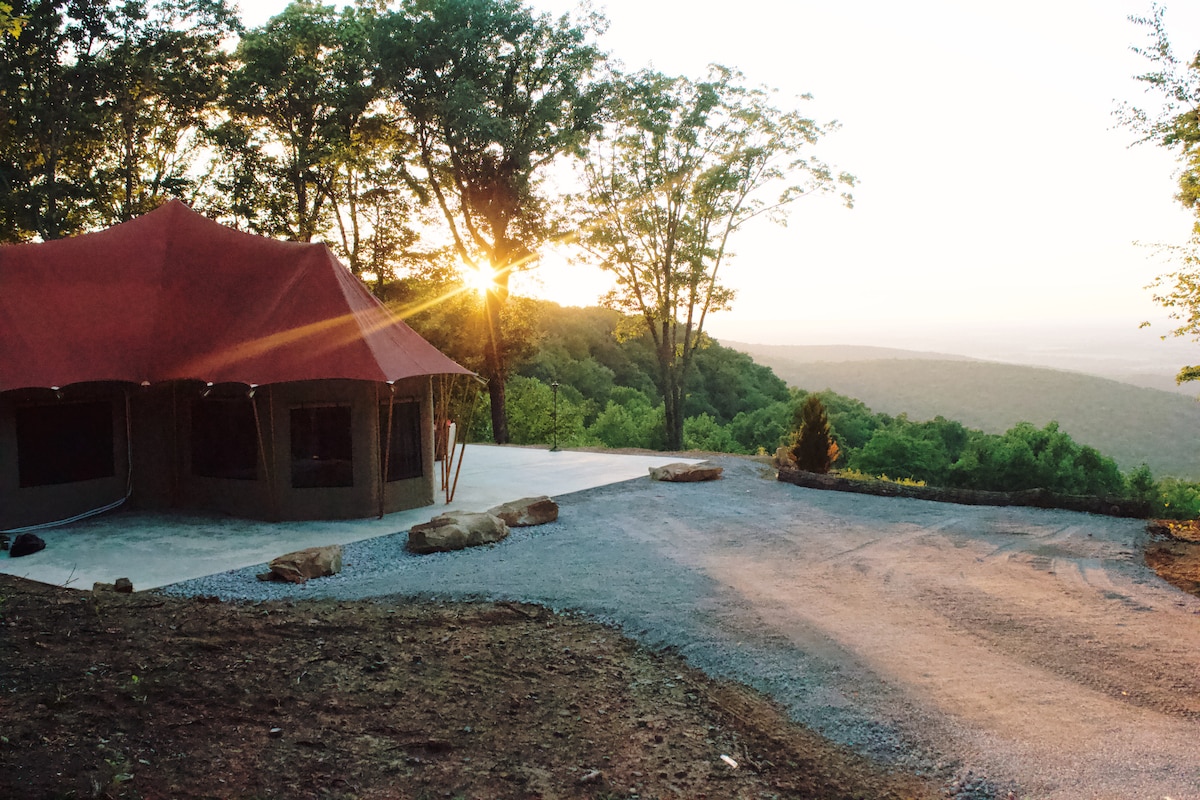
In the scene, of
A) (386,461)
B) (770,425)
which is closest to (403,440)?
(386,461)

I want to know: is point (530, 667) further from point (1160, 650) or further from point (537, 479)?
point (537, 479)

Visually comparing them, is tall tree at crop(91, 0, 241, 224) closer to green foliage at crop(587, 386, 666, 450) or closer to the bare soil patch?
green foliage at crop(587, 386, 666, 450)

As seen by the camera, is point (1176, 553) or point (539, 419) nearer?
point (1176, 553)

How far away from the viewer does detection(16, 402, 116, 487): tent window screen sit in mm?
10836

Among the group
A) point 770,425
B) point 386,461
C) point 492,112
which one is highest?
point 492,112

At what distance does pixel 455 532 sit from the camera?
9.68 meters

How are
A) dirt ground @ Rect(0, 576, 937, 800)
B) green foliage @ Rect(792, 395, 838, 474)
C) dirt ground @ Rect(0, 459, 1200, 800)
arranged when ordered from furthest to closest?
green foliage @ Rect(792, 395, 838, 474) < dirt ground @ Rect(0, 459, 1200, 800) < dirt ground @ Rect(0, 576, 937, 800)

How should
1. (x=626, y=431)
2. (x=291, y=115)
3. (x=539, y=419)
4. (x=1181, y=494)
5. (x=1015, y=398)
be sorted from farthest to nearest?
1. (x=1015, y=398)
2. (x=626, y=431)
3. (x=1181, y=494)
4. (x=539, y=419)
5. (x=291, y=115)

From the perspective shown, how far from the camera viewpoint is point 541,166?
23219mm

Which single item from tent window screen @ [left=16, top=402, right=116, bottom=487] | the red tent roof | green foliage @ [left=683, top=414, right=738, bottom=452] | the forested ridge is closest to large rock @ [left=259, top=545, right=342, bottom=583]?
the red tent roof

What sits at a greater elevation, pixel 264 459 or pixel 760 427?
pixel 264 459

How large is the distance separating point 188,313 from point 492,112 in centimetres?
1182

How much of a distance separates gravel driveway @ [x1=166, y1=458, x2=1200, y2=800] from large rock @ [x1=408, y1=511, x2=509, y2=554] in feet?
0.82

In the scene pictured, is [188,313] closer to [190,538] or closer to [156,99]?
[190,538]
